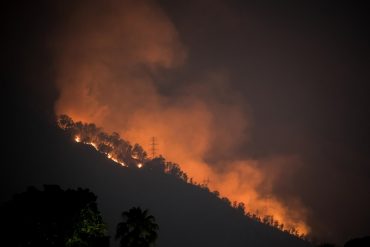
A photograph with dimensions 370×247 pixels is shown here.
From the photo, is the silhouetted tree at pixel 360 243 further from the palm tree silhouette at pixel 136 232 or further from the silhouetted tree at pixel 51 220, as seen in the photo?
the silhouetted tree at pixel 51 220

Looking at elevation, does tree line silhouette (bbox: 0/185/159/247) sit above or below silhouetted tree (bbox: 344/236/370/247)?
below

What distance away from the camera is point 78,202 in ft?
180

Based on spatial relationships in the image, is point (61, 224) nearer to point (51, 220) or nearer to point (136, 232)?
point (51, 220)

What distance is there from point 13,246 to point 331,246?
2310 inches

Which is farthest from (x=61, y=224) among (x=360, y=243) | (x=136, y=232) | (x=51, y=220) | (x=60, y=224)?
(x=360, y=243)

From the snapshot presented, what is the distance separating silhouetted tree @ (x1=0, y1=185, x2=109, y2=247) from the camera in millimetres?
50719

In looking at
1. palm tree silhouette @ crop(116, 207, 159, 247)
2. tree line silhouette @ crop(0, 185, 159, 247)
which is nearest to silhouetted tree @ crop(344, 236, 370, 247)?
tree line silhouette @ crop(0, 185, 159, 247)

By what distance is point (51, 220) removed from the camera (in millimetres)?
52125

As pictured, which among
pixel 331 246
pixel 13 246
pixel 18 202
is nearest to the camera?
pixel 13 246

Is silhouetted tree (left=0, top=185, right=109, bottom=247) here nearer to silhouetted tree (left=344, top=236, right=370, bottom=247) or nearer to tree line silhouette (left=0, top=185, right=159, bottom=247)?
tree line silhouette (left=0, top=185, right=159, bottom=247)

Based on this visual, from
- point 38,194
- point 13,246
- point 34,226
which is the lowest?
point 13,246

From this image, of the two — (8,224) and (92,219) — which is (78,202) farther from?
(8,224)

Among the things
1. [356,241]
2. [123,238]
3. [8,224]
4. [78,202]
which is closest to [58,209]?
[78,202]

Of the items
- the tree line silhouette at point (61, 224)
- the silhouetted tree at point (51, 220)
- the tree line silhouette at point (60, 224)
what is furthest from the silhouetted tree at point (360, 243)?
the silhouetted tree at point (51, 220)
